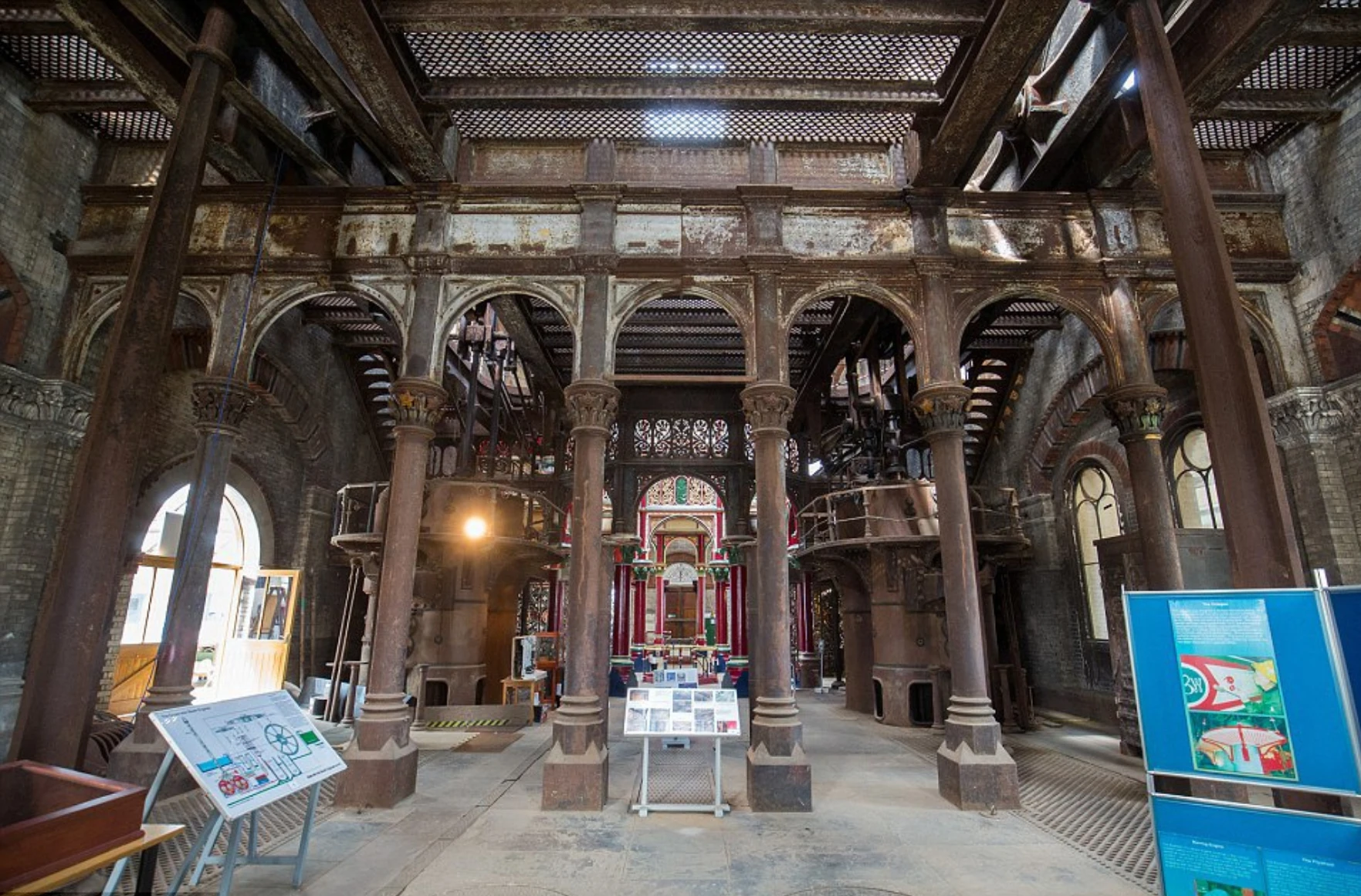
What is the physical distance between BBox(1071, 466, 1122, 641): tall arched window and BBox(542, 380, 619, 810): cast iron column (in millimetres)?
9571

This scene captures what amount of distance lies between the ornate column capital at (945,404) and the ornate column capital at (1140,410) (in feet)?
6.10

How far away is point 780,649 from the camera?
261 inches

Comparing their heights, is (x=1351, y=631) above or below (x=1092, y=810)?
above

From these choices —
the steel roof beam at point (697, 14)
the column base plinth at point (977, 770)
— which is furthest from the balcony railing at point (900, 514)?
the steel roof beam at point (697, 14)

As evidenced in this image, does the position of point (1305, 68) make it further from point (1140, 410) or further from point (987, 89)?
point (1140, 410)

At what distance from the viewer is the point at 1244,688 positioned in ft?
10.7

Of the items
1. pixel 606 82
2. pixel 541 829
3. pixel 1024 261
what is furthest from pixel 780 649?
pixel 606 82

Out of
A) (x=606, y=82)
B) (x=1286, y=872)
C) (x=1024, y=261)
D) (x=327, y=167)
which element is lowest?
(x=1286, y=872)

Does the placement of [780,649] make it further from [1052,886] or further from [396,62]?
[396,62]

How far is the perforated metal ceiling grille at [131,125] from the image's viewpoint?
8164mm

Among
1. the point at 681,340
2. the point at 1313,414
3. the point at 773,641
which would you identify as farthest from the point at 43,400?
the point at 1313,414

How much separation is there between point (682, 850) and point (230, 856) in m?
3.12

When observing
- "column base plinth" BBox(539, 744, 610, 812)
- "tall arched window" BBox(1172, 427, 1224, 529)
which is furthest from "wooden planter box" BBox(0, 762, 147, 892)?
"tall arched window" BBox(1172, 427, 1224, 529)

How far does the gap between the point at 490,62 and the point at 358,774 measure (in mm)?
7891
